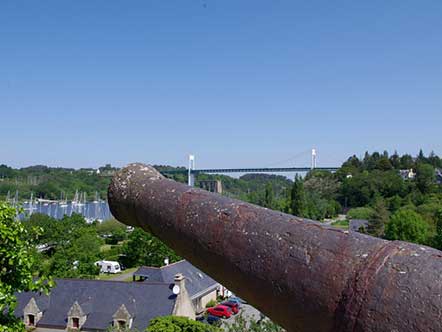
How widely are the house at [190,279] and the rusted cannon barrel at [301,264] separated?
2693 cm

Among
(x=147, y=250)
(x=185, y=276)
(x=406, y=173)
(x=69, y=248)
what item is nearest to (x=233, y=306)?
(x=185, y=276)

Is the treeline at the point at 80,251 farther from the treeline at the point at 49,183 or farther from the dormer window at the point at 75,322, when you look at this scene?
the treeline at the point at 49,183

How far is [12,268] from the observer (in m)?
6.47

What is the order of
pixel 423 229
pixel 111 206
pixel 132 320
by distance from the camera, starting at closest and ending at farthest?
pixel 111 206
pixel 132 320
pixel 423 229

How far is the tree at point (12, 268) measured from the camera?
20.7ft

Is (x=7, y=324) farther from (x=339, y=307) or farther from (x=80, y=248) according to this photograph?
(x=80, y=248)

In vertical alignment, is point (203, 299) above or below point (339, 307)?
below

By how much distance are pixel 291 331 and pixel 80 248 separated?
140 ft

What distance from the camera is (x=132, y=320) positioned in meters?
22.7

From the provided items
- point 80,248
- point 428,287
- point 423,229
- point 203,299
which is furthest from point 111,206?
point 423,229

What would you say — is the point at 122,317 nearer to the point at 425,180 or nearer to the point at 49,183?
the point at 425,180

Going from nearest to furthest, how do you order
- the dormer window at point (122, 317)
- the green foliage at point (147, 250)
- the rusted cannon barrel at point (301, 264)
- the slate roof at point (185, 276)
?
the rusted cannon barrel at point (301, 264), the dormer window at point (122, 317), the slate roof at point (185, 276), the green foliage at point (147, 250)

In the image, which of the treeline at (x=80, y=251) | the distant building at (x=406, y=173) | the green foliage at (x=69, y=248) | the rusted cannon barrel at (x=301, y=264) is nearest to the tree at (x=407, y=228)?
the treeline at (x=80, y=251)

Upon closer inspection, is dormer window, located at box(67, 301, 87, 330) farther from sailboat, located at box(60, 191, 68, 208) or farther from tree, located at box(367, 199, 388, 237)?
sailboat, located at box(60, 191, 68, 208)
